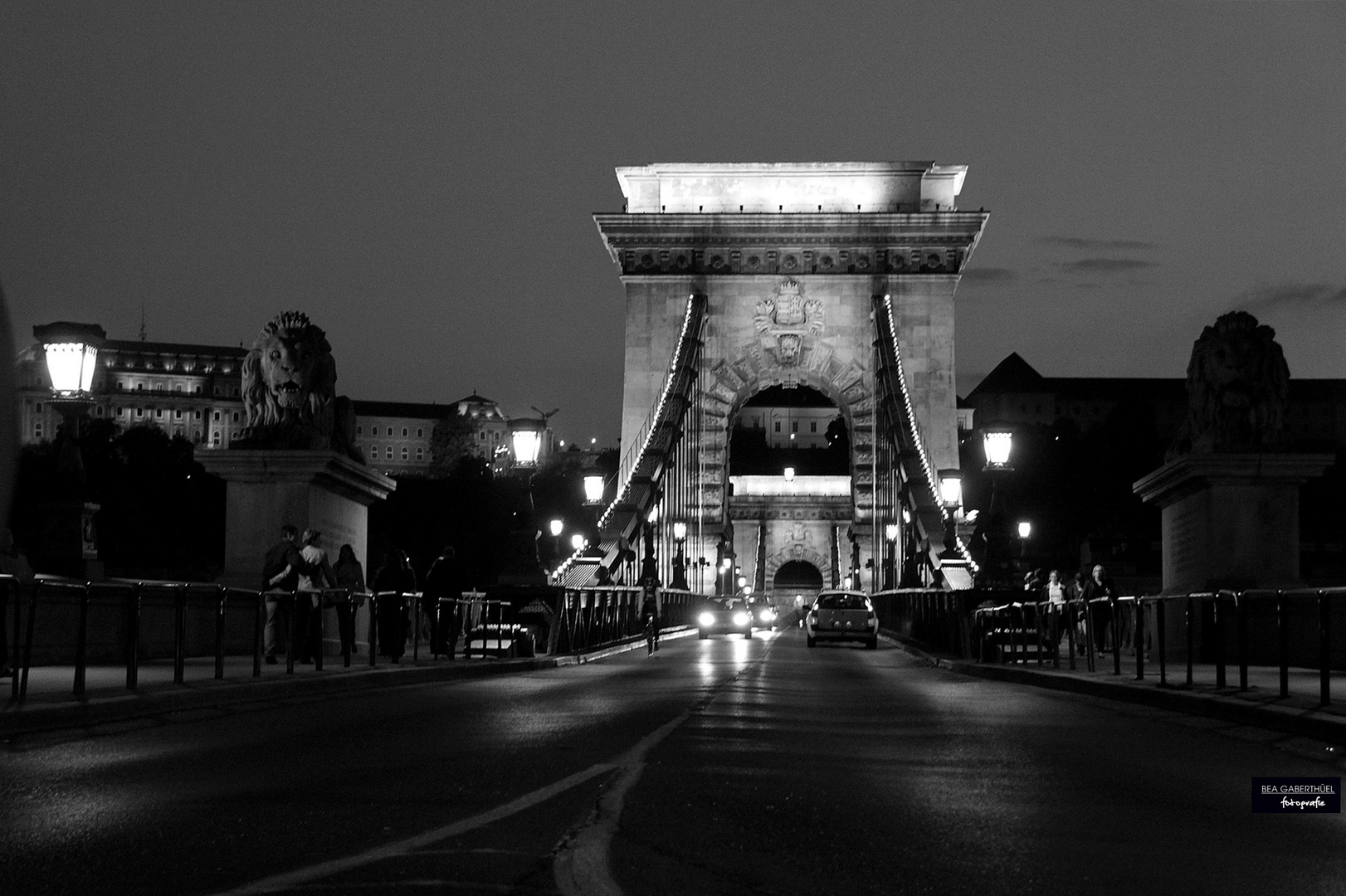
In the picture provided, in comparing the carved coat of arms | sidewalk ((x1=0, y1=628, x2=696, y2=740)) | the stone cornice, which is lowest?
sidewalk ((x1=0, y1=628, x2=696, y2=740))

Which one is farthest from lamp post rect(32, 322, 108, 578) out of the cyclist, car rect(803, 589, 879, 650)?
car rect(803, 589, 879, 650)

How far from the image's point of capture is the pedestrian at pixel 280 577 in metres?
19.0

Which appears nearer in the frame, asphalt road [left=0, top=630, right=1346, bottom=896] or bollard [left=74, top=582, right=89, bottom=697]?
asphalt road [left=0, top=630, right=1346, bottom=896]

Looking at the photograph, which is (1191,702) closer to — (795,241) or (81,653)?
(81,653)

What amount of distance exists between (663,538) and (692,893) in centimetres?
6097

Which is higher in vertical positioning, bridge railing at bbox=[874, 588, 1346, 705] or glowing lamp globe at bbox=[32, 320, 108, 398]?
glowing lamp globe at bbox=[32, 320, 108, 398]

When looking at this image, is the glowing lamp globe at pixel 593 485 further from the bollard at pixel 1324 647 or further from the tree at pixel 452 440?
the tree at pixel 452 440

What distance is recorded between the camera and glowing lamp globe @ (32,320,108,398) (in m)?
16.6

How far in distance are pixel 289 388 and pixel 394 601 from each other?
293 centimetres

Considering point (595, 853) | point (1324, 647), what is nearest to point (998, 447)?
point (1324, 647)

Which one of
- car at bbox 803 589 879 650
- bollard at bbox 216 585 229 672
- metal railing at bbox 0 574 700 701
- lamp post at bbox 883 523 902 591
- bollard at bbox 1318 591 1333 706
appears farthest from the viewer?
lamp post at bbox 883 523 902 591

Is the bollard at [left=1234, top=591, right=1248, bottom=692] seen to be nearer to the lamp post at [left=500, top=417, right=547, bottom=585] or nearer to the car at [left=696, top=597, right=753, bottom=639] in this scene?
the lamp post at [left=500, top=417, right=547, bottom=585]

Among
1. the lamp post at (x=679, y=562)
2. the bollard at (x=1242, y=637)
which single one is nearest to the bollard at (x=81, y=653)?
the bollard at (x=1242, y=637)

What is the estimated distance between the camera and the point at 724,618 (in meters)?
53.2
